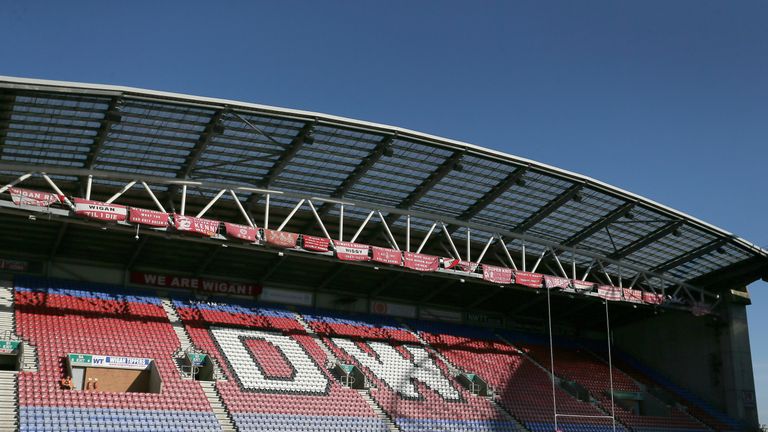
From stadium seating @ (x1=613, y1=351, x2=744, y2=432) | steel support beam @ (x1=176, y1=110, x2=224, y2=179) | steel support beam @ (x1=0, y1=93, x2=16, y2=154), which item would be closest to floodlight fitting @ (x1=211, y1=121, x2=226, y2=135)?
steel support beam @ (x1=176, y1=110, x2=224, y2=179)

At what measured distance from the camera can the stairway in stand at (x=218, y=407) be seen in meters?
29.4

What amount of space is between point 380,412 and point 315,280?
11.0 meters

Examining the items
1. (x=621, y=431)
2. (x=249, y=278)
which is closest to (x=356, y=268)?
(x=249, y=278)

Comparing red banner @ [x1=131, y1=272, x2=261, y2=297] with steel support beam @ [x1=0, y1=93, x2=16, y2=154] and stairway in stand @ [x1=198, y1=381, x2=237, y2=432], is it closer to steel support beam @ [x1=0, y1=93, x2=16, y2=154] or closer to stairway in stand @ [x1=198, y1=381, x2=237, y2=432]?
stairway in stand @ [x1=198, y1=381, x2=237, y2=432]

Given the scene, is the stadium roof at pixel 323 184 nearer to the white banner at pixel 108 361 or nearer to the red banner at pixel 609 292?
the red banner at pixel 609 292

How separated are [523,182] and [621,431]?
15490 millimetres

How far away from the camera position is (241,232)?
106 feet

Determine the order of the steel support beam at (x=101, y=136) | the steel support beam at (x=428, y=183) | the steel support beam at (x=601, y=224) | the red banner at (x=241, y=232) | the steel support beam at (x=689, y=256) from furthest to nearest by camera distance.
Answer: the steel support beam at (x=689, y=256) → the steel support beam at (x=601, y=224) → the steel support beam at (x=428, y=183) → the red banner at (x=241, y=232) → the steel support beam at (x=101, y=136)

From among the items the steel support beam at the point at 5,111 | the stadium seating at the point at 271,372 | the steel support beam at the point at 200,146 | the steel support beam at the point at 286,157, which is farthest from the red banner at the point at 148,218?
the stadium seating at the point at 271,372

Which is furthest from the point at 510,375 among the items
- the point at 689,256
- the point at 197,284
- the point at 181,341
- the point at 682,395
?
the point at 181,341

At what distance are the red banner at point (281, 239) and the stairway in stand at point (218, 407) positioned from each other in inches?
263

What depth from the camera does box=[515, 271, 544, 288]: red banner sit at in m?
39.0

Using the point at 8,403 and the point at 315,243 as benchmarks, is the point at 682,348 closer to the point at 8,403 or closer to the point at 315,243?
the point at 315,243

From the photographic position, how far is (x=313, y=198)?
34.9 metres
